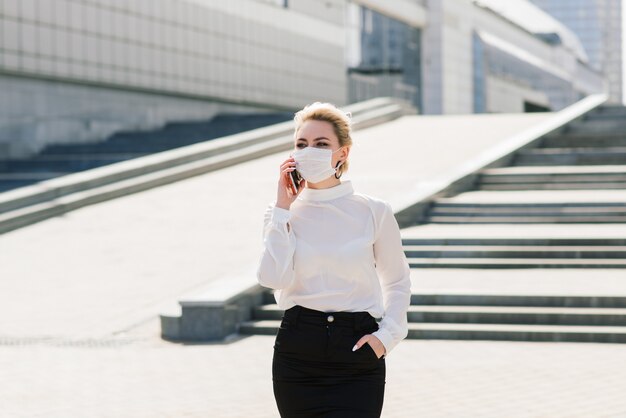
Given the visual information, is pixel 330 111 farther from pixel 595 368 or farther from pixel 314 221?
pixel 595 368

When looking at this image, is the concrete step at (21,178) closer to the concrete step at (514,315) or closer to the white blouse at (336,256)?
the concrete step at (514,315)

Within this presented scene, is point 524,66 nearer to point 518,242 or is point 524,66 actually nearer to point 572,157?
point 572,157

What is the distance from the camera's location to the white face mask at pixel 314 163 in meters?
3.89

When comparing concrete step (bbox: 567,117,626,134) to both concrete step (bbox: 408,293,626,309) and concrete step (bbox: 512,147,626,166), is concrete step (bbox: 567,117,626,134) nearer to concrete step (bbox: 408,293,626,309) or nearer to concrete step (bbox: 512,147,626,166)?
concrete step (bbox: 512,147,626,166)

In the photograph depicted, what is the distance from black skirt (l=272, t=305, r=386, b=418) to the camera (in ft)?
12.8

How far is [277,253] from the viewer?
3.91m

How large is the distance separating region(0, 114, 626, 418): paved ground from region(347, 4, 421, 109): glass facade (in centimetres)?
2828

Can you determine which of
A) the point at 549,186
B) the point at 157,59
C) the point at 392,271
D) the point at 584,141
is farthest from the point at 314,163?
the point at 157,59

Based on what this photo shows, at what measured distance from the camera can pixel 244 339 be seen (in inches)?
423

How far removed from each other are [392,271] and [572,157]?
1642 centimetres

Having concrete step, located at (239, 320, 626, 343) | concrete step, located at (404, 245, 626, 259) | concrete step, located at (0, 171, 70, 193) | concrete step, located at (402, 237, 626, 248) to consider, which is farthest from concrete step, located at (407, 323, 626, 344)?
concrete step, located at (0, 171, 70, 193)

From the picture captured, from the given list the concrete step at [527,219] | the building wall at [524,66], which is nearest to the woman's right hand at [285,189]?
the concrete step at [527,219]

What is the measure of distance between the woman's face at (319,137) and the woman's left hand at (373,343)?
0.60 meters

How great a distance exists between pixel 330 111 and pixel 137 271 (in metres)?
9.86
